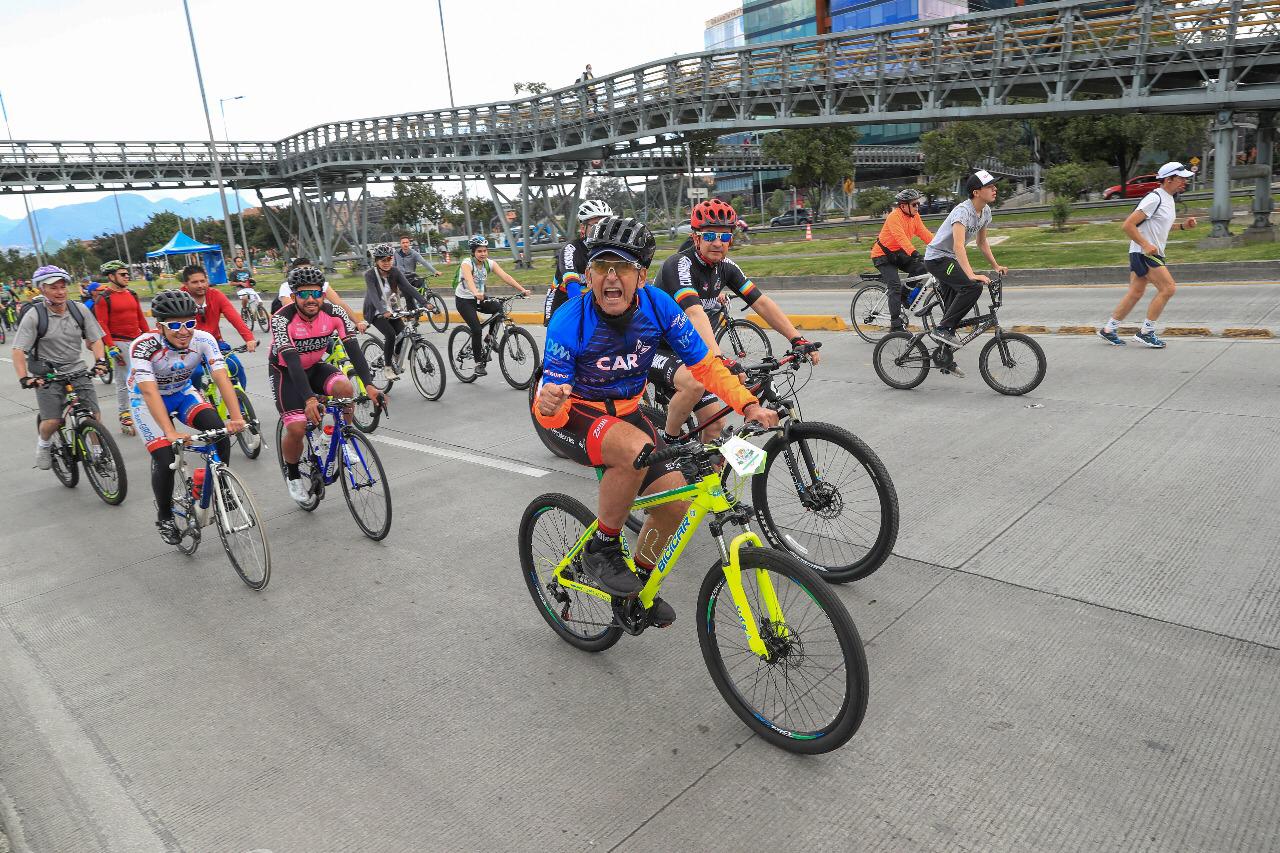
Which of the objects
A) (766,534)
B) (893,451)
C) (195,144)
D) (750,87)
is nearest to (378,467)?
(766,534)

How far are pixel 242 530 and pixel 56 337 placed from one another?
4.40 m

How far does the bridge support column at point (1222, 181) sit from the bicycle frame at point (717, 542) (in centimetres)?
1879

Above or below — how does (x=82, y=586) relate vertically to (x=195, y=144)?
below

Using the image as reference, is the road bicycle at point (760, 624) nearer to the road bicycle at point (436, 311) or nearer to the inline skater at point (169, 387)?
the inline skater at point (169, 387)

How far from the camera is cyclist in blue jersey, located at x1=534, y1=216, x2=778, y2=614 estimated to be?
3604mm

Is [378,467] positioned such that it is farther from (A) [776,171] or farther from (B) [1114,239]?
(A) [776,171]

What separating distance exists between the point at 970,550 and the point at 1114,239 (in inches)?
820

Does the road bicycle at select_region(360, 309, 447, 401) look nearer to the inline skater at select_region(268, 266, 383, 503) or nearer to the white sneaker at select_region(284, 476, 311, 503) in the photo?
the inline skater at select_region(268, 266, 383, 503)

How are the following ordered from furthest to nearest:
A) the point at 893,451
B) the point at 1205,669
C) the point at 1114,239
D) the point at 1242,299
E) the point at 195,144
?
1. the point at 195,144
2. the point at 1114,239
3. the point at 1242,299
4. the point at 893,451
5. the point at 1205,669

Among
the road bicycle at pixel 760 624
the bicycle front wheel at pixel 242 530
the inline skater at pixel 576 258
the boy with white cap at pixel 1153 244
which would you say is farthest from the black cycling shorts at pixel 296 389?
the boy with white cap at pixel 1153 244

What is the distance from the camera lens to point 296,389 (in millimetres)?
6531

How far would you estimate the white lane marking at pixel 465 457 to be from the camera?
A: 300 inches

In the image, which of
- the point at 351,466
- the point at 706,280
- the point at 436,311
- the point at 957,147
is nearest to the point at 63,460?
the point at 351,466

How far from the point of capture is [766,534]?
16.8ft
